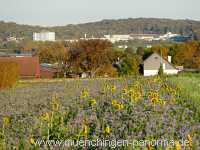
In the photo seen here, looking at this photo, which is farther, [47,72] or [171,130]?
[47,72]

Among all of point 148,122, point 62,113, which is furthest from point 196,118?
point 62,113

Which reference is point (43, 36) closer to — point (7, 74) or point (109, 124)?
point (7, 74)

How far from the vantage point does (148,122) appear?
8.45m

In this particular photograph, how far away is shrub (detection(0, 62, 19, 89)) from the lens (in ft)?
112

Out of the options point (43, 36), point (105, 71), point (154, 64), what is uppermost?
point (43, 36)

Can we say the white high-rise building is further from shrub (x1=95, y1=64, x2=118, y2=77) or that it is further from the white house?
shrub (x1=95, y1=64, x2=118, y2=77)

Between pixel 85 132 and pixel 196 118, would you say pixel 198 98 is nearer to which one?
pixel 196 118

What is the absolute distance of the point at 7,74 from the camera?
34969mm

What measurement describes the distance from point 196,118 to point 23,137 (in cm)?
351

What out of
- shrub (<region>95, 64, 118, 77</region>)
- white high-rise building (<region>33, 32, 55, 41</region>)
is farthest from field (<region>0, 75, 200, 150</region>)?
white high-rise building (<region>33, 32, 55, 41</region>)

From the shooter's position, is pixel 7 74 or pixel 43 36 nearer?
pixel 7 74

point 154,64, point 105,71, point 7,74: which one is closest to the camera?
point 7,74

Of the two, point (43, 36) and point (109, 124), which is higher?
point (109, 124)

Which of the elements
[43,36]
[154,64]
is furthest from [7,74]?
[43,36]
